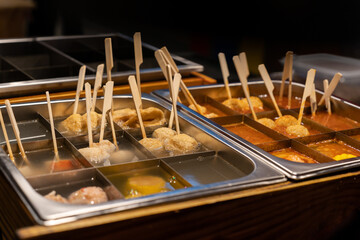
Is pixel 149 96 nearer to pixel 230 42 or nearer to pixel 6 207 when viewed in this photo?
pixel 6 207

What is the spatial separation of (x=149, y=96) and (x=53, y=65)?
3.50 feet

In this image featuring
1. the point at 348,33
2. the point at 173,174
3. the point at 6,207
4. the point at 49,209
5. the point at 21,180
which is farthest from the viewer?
the point at 348,33

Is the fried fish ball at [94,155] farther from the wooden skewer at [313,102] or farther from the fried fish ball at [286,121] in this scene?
the wooden skewer at [313,102]

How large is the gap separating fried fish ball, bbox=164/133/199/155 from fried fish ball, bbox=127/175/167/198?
0.24 meters

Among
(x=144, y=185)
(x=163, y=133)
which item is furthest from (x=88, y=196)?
(x=163, y=133)

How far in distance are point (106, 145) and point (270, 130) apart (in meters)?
0.72

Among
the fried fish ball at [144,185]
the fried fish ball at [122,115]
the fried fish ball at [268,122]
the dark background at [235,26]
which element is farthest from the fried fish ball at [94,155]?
the dark background at [235,26]

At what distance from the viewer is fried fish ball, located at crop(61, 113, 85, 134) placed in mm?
1938

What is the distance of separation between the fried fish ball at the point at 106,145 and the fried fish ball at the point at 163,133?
0.69 feet

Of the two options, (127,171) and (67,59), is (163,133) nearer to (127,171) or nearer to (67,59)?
(127,171)

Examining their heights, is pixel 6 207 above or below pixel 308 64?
below

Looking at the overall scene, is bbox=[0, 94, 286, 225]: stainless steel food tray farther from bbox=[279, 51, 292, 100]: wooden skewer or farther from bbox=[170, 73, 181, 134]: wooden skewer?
bbox=[279, 51, 292, 100]: wooden skewer

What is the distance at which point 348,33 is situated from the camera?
2439mm

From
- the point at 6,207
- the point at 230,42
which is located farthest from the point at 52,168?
the point at 230,42
